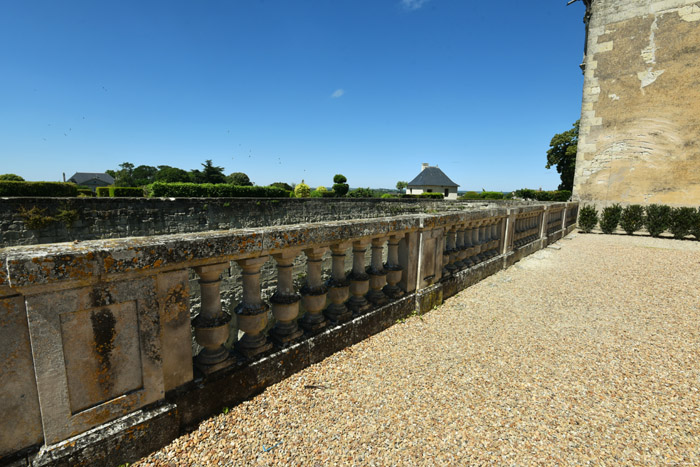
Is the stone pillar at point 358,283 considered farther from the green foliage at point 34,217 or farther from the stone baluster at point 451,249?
the green foliage at point 34,217

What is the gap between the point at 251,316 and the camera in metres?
2.42

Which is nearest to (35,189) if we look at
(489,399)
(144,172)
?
(489,399)

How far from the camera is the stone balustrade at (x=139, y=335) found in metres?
1.48

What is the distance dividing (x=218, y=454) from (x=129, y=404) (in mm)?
606

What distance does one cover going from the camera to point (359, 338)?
3283mm

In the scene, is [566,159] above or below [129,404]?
above

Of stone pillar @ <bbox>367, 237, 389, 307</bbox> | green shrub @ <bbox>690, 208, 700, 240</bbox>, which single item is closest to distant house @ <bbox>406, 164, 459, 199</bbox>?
green shrub @ <bbox>690, 208, 700, 240</bbox>

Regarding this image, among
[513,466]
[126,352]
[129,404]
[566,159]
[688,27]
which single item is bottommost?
[513,466]

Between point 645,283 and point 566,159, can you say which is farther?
point 566,159

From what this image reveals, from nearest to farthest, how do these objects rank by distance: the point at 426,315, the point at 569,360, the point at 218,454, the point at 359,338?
the point at 218,454, the point at 569,360, the point at 359,338, the point at 426,315

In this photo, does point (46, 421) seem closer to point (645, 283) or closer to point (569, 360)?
point (569, 360)

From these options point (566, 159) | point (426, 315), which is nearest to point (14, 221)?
point (426, 315)

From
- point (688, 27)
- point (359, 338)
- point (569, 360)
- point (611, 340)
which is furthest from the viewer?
point (688, 27)

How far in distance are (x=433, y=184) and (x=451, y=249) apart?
161 feet
